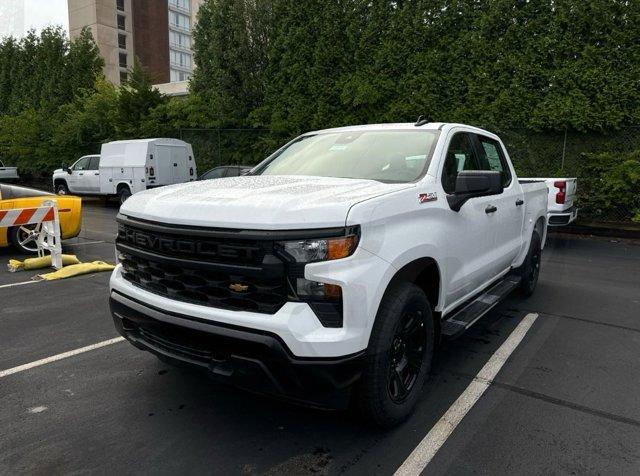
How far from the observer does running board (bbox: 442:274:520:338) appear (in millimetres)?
3398

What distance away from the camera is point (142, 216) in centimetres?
287

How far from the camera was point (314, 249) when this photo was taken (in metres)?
2.39

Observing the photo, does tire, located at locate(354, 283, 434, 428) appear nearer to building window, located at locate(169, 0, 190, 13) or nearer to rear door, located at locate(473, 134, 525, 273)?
rear door, located at locate(473, 134, 525, 273)

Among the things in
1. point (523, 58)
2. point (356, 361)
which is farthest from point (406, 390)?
point (523, 58)

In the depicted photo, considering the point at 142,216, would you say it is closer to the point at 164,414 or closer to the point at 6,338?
the point at 164,414

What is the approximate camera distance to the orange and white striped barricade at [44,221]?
6.83 m

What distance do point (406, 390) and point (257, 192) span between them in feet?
4.77

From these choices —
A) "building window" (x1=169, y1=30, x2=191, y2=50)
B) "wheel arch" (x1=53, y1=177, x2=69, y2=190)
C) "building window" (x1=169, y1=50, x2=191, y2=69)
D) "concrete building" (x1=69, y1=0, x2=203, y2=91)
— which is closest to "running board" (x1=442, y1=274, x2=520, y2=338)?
"wheel arch" (x1=53, y1=177, x2=69, y2=190)

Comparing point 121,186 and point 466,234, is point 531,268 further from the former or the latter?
point 121,186

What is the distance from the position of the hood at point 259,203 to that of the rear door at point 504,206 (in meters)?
1.61

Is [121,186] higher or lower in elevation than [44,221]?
lower

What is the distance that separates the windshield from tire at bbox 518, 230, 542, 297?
244cm

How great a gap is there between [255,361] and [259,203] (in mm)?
780

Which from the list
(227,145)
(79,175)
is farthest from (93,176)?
(227,145)
